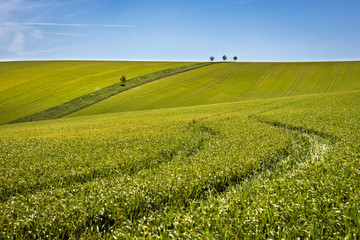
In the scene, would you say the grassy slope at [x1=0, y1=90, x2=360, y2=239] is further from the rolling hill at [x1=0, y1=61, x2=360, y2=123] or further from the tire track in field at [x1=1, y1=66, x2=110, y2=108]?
the tire track in field at [x1=1, y1=66, x2=110, y2=108]

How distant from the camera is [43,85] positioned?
81688mm

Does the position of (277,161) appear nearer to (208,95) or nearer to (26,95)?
(208,95)

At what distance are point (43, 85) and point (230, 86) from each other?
6297cm

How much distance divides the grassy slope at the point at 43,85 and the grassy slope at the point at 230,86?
13.6m

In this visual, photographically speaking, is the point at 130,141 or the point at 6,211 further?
the point at 130,141

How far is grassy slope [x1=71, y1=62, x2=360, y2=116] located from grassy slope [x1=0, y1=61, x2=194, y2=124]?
44.5ft

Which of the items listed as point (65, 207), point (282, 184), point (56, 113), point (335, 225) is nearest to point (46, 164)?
point (65, 207)

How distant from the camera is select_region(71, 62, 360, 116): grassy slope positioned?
200 ft

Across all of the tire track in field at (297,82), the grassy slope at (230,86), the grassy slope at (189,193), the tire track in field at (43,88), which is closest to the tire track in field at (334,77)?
the grassy slope at (230,86)

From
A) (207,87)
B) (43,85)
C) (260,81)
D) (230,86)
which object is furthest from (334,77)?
(43,85)

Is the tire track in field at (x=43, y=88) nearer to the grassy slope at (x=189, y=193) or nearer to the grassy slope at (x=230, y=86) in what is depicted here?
the grassy slope at (x=230, y=86)

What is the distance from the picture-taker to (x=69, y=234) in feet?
18.3

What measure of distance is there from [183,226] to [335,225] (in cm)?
297

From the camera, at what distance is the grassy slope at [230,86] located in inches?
2397
